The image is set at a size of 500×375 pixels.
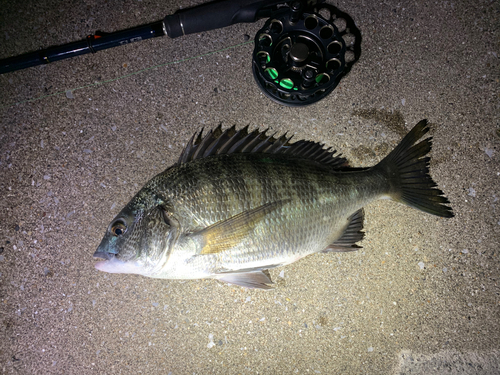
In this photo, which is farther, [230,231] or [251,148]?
[251,148]

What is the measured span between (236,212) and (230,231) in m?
0.10

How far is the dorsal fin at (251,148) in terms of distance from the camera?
1.66 meters

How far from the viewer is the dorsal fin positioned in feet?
5.46

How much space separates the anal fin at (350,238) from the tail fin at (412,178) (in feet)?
0.90

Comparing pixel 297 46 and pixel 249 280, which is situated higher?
pixel 297 46

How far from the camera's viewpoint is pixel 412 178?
1.80m

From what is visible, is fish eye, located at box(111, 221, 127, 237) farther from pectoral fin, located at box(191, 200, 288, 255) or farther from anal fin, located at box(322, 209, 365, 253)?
anal fin, located at box(322, 209, 365, 253)

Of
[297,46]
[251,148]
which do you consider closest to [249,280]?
[251,148]

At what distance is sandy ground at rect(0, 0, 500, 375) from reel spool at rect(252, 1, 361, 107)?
10.0 inches

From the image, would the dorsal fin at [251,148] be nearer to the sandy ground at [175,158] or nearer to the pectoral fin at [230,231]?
the sandy ground at [175,158]

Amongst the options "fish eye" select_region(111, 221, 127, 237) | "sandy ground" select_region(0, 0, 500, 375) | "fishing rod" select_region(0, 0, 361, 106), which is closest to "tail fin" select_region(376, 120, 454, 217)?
"sandy ground" select_region(0, 0, 500, 375)

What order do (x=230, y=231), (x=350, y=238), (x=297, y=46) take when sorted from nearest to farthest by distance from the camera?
(x=230, y=231)
(x=297, y=46)
(x=350, y=238)

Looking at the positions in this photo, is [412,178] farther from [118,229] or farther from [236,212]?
[118,229]

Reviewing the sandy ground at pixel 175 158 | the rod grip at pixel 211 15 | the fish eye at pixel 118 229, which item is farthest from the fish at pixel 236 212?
the rod grip at pixel 211 15
